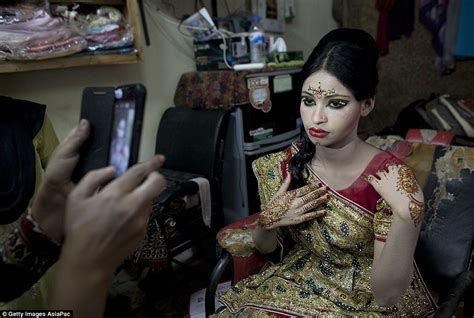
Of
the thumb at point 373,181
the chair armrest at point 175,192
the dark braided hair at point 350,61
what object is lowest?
the chair armrest at point 175,192

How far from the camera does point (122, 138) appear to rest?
17.1 inches

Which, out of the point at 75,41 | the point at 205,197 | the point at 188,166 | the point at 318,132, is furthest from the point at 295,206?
the point at 75,41

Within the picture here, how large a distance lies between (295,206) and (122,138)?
2.09ft

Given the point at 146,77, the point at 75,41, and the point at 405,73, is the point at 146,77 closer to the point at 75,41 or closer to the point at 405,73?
the point at 75,41

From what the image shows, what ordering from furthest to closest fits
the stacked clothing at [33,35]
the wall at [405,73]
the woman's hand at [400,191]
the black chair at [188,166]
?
the wall at [405,73]
the black chair at [188,166]
the stacked clothing at [33,35]
the woman's hand at [400,191]

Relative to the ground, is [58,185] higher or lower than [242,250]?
higher

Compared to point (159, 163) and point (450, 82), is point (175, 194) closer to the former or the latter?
point (159, 163)

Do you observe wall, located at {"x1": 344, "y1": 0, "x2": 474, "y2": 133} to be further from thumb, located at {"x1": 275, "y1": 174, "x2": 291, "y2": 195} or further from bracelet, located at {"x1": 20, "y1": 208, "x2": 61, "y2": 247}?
bracelet, located at {"x1": 20, "y1": 208, "x2": 61, "y2": 247}

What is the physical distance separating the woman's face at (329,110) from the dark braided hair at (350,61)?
2 cm

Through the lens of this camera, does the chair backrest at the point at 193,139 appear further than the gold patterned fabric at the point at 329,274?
Yes

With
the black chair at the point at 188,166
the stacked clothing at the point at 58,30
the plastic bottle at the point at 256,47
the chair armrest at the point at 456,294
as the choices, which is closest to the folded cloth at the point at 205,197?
the black chair at the point at 188,166

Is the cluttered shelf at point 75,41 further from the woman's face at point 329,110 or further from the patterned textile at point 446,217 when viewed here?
the patterned textile at point 446,217

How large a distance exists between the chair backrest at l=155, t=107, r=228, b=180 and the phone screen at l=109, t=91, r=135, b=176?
4.55 feet

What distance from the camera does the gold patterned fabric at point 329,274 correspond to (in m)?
0.98
